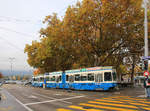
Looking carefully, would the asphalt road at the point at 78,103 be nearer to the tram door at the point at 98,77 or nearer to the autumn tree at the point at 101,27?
the tram door at the point at 98,77

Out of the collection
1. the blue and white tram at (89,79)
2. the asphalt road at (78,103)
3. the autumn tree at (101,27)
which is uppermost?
the autumn tree at (101,27)

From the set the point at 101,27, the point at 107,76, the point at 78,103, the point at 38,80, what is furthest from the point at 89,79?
the point at 38,80

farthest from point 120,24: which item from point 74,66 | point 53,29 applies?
point 74,66

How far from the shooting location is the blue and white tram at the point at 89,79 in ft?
74.6

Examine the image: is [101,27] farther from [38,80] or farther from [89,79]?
[38,80]

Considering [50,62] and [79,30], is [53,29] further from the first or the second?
[50,62]

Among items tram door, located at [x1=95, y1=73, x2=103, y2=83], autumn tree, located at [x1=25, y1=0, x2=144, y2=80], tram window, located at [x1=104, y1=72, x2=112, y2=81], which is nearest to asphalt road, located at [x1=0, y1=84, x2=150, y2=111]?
tram window, located at [x1=104, y1=72, x2=112, y2=81]

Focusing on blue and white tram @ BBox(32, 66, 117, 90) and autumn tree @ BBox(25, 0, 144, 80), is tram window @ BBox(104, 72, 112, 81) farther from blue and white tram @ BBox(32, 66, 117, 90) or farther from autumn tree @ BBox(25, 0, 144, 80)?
autumn tree @ BBox(25, 0, 144, 80)

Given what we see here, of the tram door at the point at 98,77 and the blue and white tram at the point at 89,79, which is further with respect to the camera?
Result: the tram door at the point at 98,77

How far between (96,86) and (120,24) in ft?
29.1

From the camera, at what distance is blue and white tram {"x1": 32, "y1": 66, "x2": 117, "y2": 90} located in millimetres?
22750

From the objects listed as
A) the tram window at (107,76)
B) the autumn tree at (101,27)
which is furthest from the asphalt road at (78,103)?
the autumn tree at (101,27)

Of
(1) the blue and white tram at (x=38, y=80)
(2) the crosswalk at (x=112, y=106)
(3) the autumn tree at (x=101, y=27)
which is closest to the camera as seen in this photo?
(2) the crosswalk at (x=112, y=106)

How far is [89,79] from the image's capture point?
987 inches
